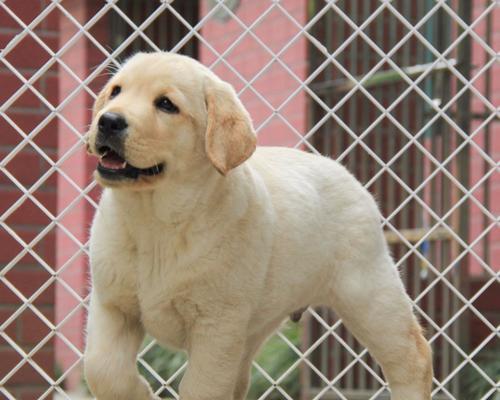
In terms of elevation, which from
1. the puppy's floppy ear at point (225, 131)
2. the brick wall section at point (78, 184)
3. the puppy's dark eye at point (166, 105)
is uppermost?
the puppy's floppy ear at point (225, 131)

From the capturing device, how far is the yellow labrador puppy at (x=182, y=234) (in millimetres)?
2510

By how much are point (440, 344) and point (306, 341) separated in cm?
61

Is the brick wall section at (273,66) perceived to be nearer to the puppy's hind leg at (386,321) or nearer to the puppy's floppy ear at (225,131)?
the puppy's hind leg at (386,321)

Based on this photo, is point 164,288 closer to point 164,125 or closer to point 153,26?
point 164,125

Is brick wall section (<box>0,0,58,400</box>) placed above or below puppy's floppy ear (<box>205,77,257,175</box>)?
below

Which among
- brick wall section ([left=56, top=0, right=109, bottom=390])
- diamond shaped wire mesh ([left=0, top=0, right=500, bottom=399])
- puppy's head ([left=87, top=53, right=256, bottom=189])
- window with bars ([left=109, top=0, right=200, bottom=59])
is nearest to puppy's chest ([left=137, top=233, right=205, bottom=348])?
puppy's head ([left=87, top=53, right=256, bottom=189])

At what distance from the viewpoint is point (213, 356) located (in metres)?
2.60

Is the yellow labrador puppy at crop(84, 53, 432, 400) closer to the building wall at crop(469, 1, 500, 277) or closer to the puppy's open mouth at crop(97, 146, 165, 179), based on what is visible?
the puppy's open mouth at crop(97, 146, 165, 179)

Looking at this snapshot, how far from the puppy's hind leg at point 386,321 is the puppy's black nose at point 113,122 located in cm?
86

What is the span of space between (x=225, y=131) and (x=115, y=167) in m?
0.25

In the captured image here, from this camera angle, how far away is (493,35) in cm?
604

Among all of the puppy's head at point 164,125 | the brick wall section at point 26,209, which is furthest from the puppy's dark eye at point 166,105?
the brick wall section at point 26,209

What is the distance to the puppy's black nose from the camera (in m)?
2.41

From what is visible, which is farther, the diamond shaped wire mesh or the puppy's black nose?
the diamond shaped wire mesh
